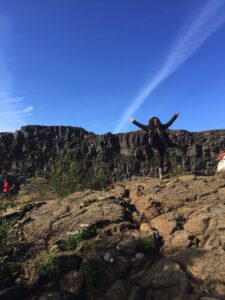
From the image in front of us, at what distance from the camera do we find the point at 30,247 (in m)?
13.0

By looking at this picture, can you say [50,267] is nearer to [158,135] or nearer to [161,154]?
[158,135]

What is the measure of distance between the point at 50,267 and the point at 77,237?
1.75m

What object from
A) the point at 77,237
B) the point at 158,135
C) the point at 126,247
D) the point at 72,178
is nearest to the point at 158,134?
the point at 158,135

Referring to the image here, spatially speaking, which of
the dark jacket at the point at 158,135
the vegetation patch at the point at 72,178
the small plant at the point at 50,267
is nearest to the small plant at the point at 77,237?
the small plant at the point at 50,267

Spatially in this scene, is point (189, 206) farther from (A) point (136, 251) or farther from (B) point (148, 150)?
(B) point (148, 150)

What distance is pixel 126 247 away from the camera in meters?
11.3

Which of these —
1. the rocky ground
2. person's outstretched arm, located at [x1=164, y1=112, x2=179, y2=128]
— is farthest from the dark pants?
the rocky ground

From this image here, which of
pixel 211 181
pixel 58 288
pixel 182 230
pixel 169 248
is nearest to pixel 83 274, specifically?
pixel 58 288

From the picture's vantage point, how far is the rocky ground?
9.88 metres

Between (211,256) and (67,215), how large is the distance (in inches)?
236

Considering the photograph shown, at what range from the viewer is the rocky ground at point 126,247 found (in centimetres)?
988

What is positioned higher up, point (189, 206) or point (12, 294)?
point (189, 206)

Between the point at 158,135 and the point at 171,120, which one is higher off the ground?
the point at 171,120

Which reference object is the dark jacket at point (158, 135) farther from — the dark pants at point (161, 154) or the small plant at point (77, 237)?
the small plant at point (77, 237)
